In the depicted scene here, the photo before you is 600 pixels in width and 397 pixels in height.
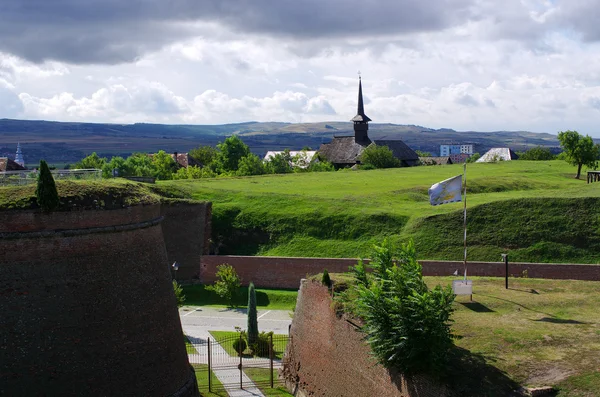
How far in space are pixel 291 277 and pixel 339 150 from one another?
57339mm

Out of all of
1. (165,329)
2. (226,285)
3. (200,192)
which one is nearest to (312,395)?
(165,329)

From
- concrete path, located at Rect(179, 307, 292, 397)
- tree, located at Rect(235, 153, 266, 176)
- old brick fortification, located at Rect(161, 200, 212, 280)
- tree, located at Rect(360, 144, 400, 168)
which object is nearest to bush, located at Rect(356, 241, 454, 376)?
concrete path, located at Rect(179, 307, 292, 397)

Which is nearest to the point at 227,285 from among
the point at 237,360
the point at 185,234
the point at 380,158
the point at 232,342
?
the point at 185,234

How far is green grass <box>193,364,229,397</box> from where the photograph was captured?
82.2 ft

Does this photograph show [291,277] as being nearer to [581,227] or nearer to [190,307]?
[190,307]

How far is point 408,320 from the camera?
17.4m

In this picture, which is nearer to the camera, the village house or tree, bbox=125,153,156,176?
tree, bbox=125,153,156,176

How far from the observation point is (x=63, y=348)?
59.7 feet

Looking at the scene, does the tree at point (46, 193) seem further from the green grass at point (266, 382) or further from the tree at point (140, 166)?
the tree at point (140, 166)

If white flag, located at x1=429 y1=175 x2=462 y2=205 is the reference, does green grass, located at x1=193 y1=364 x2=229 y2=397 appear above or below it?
below

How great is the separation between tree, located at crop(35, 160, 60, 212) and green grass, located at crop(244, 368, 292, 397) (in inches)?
440

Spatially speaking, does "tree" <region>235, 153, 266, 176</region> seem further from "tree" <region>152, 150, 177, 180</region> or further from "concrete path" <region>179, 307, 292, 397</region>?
"concrete path" <region>179, 307, 292, 397</region>

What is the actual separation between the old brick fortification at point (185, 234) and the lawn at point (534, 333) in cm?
1863

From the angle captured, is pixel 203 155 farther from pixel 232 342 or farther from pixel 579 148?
pixel 232 342
